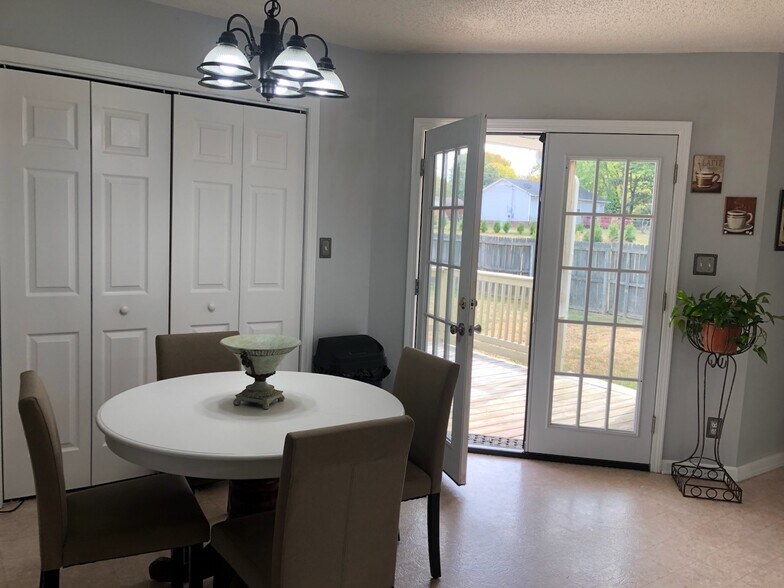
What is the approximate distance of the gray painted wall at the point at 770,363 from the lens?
358cm

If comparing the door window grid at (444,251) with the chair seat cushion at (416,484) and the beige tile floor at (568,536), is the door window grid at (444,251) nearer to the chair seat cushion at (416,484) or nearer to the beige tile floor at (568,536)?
the beige tile floor at (568,536)

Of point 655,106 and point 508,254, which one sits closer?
point 655,106

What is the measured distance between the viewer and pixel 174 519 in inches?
78.5

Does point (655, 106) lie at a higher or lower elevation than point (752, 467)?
higher

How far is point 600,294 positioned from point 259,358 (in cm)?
232

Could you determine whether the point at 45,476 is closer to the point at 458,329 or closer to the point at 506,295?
the point at 458,329

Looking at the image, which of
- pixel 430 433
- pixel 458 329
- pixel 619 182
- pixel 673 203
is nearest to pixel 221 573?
pixel 430 433

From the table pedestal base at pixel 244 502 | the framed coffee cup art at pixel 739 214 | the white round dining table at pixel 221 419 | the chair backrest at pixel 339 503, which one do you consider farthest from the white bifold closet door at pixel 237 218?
the framed coffee cup art at pixel 739 214

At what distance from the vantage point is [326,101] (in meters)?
3.71

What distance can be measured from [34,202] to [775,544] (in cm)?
376

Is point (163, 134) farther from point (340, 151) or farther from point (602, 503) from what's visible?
point (602, 503)

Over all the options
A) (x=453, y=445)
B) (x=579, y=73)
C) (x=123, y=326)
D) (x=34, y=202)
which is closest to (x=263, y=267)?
(x=123, y=326)

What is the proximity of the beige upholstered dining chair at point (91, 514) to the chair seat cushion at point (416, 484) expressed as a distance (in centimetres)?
75

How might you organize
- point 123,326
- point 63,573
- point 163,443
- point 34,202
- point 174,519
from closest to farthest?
point 163,443 → point 174,519 → point 63,573 → point 34,202 → point 123,326
